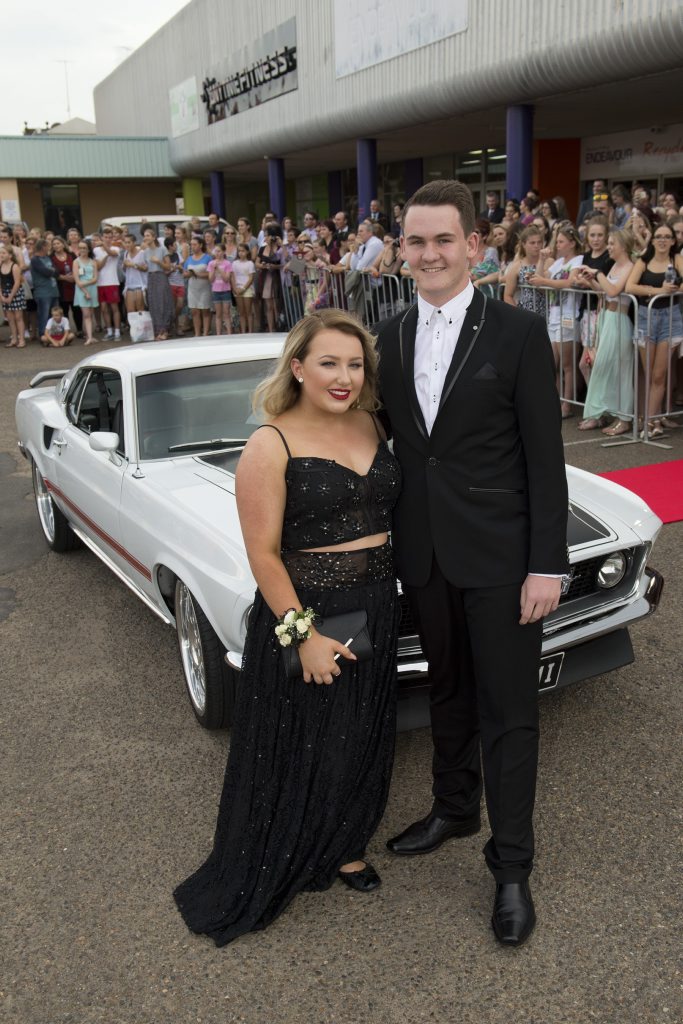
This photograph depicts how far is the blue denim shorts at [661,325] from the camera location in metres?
7.96

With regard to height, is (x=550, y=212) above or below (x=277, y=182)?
below

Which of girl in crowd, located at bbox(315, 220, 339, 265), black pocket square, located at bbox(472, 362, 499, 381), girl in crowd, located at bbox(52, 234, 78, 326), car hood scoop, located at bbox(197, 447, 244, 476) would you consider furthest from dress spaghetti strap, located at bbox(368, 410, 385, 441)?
girl in crowd, located at bbox(52, 234, 78, 326)

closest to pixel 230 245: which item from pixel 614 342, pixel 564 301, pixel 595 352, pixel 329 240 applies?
pixel 329 240

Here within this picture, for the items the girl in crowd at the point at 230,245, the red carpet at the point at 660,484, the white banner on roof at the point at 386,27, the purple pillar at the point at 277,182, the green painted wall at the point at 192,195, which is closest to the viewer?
the red carpet at the point at 660,484

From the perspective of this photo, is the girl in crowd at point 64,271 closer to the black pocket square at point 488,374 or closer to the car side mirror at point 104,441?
the car side mirror at point 104,441

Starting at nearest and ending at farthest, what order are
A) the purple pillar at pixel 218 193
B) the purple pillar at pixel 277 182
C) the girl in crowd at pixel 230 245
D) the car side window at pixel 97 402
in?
the car side window at pixel 97 402, the girl in crowd at pixel 230 245, the purple pillar at pixel 277 182, the purple pillar at pixel 218 193

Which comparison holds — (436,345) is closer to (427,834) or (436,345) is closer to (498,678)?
(498,678)

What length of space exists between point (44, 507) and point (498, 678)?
14.2ft

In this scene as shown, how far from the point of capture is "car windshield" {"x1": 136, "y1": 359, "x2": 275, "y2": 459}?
450cm

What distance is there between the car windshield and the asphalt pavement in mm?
1054

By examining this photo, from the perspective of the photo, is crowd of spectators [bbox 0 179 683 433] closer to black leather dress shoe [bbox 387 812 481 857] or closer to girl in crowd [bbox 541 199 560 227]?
girl in crowd [bbox 541 199 560 227]

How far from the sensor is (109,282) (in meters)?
17.5

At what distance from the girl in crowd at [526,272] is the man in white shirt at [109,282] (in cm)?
1003

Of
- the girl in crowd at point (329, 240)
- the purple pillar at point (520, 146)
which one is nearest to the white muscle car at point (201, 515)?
the girl in crowd at point (329, 240)
